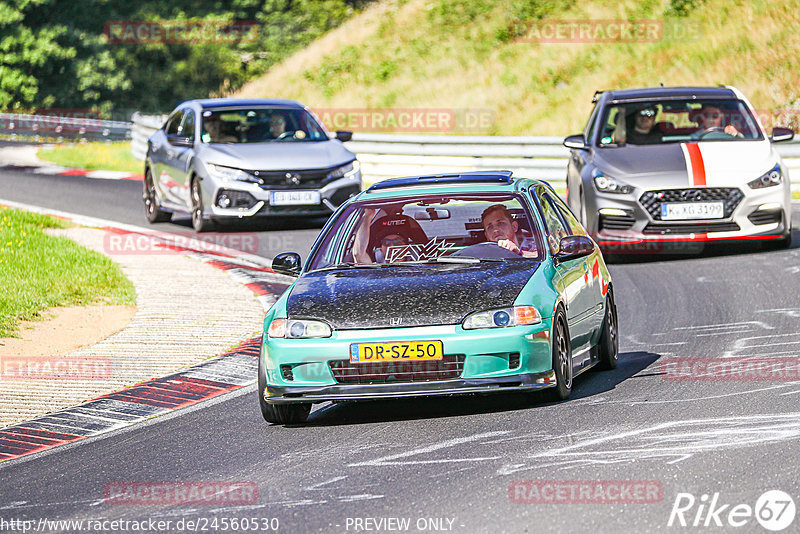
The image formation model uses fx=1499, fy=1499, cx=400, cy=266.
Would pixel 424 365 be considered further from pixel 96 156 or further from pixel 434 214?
pixel 96 156

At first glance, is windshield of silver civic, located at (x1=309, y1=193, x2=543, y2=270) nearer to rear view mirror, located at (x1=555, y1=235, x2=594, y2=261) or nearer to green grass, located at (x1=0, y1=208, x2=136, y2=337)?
rear view mirror, located at (x1=555, y1=235, x2=594, y2=261)

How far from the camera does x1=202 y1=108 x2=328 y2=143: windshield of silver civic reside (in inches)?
786

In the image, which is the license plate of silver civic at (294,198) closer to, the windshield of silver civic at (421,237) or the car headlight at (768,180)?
the car headlight at (768,180)

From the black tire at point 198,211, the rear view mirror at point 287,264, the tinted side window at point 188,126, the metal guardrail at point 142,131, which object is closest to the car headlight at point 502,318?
the rear view mirror at point 287,264

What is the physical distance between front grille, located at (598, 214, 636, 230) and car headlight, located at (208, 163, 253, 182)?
5.17m

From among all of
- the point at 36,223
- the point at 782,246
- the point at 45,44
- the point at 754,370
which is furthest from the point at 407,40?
the point at 754,370

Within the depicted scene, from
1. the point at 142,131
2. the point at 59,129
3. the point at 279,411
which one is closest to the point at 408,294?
the point at 279,411

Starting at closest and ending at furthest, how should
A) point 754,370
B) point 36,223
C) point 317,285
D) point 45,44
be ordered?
point 317,285 < point 754,370 < point 36,223 < point 45,44

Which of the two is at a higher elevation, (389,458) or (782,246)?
Result: (389,458)

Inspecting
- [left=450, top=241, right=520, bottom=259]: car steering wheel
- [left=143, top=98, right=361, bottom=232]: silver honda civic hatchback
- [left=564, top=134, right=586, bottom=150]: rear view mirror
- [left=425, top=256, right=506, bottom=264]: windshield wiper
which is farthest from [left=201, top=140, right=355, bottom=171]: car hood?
[left=425, top=256, right=506, bottom=264]: windshield wiper

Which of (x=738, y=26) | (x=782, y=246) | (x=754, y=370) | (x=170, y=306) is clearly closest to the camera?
(x=754, y=370)

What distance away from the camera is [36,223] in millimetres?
19906

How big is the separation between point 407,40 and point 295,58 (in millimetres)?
6293

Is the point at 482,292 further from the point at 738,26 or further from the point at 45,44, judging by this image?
the point at 45,44
